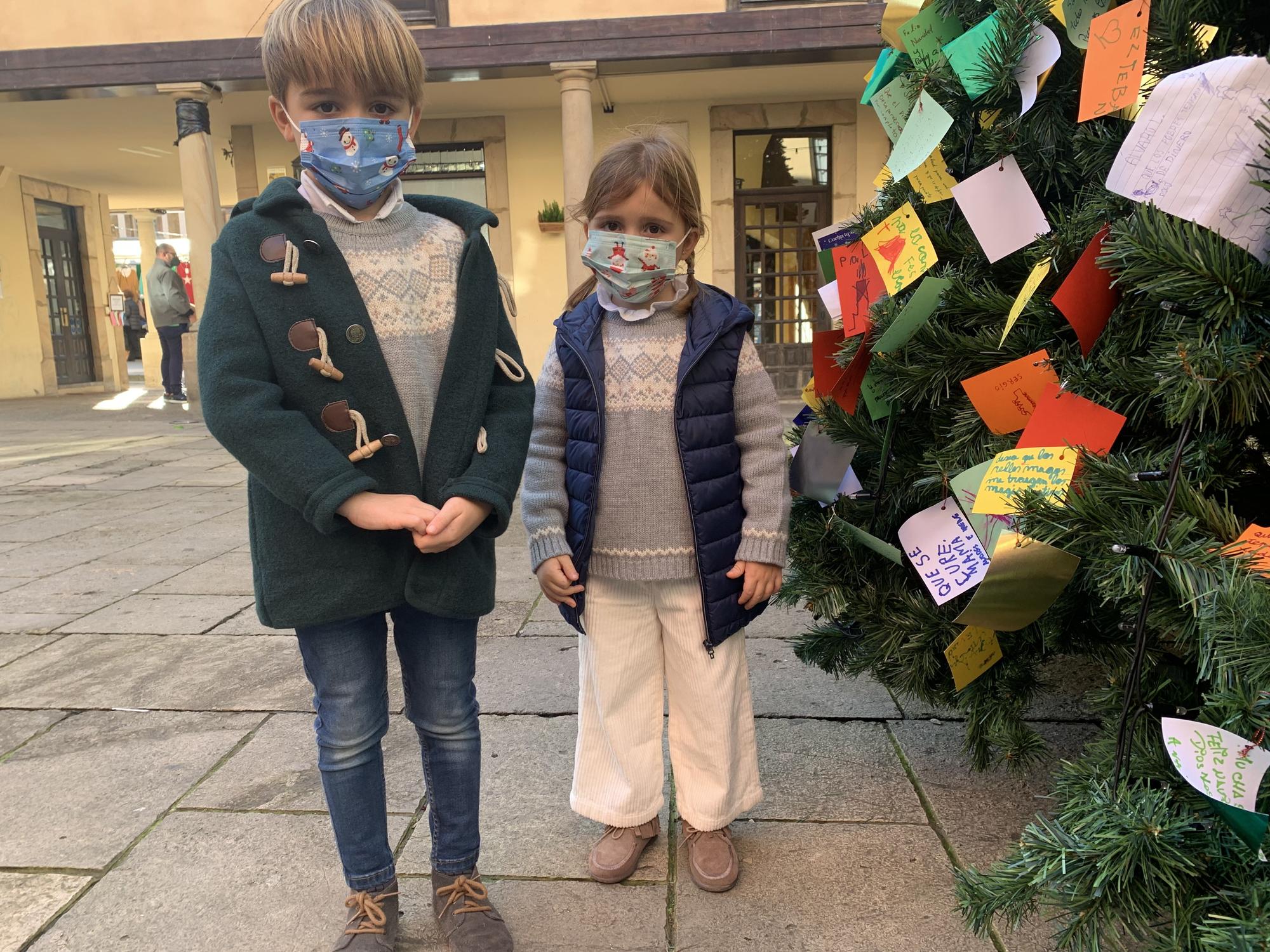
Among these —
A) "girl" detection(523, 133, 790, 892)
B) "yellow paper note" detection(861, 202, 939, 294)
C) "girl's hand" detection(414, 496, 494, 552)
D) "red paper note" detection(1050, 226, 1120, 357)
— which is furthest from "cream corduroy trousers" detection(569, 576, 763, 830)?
"red paper note" detection(1050, 226, 1120, 357)

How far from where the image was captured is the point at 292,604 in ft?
5.01

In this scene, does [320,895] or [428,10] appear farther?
[428,10]

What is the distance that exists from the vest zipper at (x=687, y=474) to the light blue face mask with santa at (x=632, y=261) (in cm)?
17

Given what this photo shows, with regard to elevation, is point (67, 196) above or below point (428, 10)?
below

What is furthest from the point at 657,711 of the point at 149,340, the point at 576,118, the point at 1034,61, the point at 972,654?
the point at 149,340

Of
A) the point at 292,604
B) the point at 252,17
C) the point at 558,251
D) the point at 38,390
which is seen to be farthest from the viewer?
the point at 38,390

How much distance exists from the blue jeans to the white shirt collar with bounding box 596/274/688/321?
70 centimetres

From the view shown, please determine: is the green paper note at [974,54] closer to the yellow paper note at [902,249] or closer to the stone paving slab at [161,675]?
the yellow paper note at [902,249]

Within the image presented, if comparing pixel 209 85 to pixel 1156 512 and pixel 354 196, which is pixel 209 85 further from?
pixel 1156 512

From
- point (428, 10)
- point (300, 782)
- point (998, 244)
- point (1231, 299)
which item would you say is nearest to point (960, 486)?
point (998, 244)

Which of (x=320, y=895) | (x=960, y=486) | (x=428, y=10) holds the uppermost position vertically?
(x=428, y=10)

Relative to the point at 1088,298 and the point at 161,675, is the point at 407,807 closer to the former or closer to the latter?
the point at 161,675

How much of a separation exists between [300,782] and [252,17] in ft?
29.9

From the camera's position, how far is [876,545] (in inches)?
76.4
